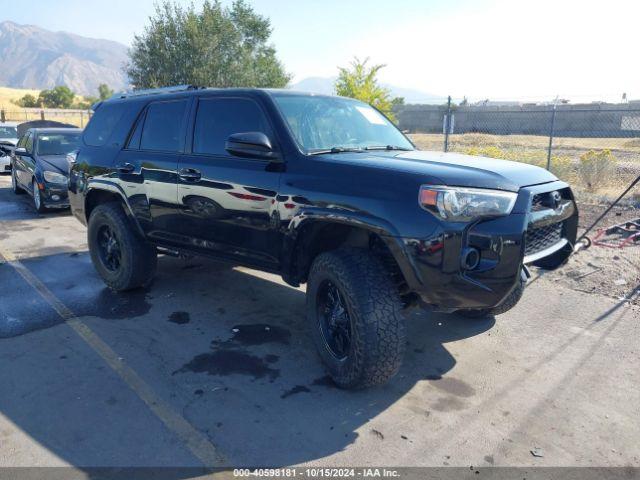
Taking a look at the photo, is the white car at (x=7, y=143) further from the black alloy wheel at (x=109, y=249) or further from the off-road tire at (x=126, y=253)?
the off-road tire at (x=126, y=253)

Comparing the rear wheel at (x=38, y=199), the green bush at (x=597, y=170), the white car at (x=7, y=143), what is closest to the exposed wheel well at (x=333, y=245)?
the rear wheel at (x=38, y=199)

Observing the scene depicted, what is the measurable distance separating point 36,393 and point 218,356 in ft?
4.11

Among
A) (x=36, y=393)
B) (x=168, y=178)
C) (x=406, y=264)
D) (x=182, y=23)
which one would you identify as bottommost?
(x=36, y=393)

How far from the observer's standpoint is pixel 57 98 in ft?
209

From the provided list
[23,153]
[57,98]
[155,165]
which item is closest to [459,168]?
[155,165]

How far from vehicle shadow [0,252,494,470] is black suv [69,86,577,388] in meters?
0.31

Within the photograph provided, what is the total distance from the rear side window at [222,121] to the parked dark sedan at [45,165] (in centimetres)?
585

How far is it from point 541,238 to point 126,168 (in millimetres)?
3821

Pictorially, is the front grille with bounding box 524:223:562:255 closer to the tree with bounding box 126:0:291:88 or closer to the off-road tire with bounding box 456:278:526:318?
the off-road tire with bounding box 456:278:526:318

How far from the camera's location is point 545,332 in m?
4.57

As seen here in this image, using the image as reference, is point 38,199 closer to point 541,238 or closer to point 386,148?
point 386,148

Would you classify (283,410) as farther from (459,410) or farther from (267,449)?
(459,410)

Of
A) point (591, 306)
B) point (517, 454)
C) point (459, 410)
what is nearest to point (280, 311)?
point (459, 410)

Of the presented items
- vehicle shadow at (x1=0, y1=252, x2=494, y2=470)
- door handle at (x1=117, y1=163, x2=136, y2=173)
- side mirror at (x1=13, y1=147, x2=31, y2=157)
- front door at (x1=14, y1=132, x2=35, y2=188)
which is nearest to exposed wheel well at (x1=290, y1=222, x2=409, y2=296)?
vehicle shadow at (x1=0, y1=252, x2=494, y2=470)
